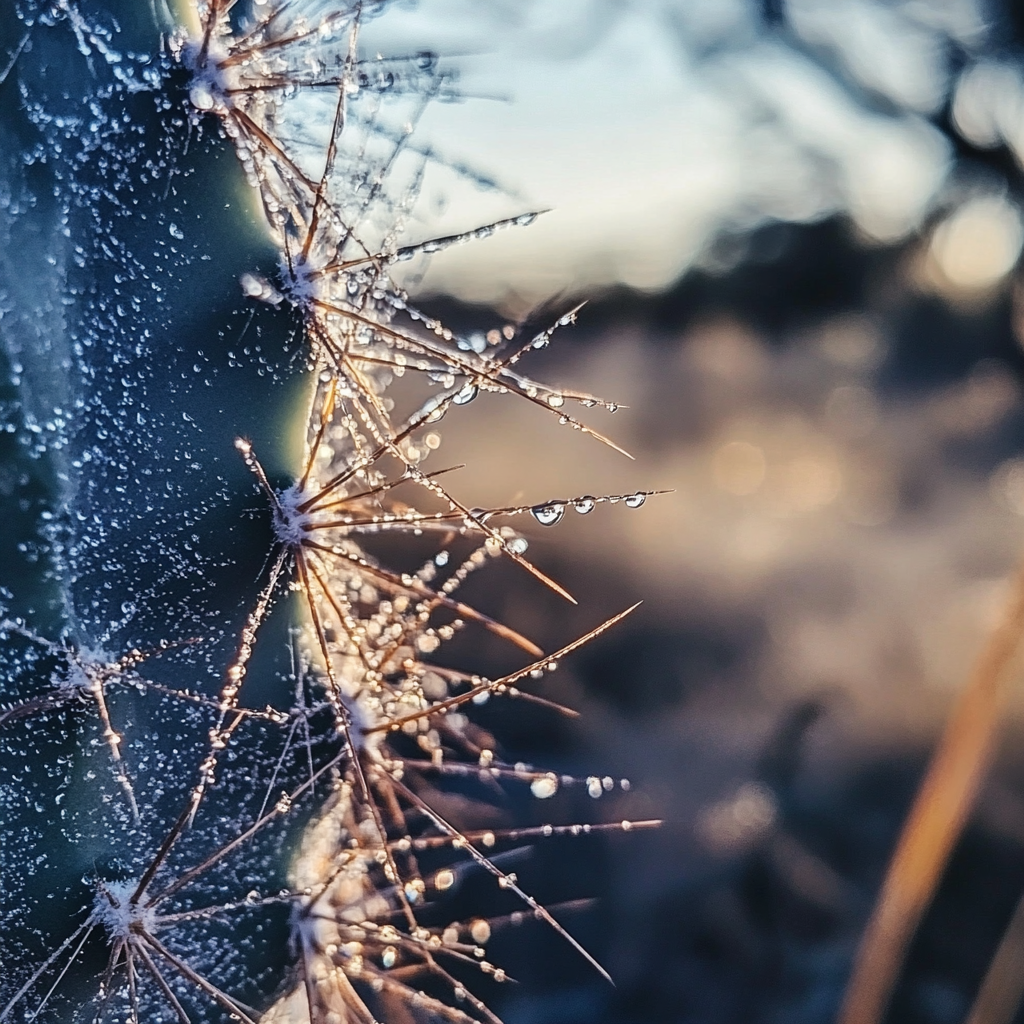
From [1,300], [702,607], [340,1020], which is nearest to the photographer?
[1,300]

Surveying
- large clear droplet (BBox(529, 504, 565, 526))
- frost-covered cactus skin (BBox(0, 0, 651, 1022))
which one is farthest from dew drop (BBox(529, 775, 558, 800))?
large clear droplet (BBox(529, 504, 565, 526))

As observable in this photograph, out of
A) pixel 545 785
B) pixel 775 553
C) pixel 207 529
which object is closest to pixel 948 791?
pixel 545 785

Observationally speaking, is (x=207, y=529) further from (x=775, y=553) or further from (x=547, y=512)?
(x=775, y=553)

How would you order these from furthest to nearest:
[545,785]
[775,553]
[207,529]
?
[775,553] → [545,785] → [207,529]

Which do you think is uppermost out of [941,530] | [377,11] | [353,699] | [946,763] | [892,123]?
[892,123]

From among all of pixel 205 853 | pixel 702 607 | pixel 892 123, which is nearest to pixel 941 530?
pixel 702 607

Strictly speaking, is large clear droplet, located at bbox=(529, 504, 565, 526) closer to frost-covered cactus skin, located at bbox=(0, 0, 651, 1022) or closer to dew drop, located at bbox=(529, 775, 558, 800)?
frost-covered cactus skin, located at bbox=(0, 0, 651, 1022)

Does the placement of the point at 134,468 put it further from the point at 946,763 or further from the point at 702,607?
the point at 702,607

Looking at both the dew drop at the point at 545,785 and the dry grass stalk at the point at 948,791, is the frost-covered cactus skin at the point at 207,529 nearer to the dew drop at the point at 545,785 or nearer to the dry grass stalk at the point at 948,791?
the dew drop at the point at 545,785

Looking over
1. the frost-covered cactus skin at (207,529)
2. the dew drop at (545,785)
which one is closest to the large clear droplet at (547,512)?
the frost-covered cactus skin at (207,529)
